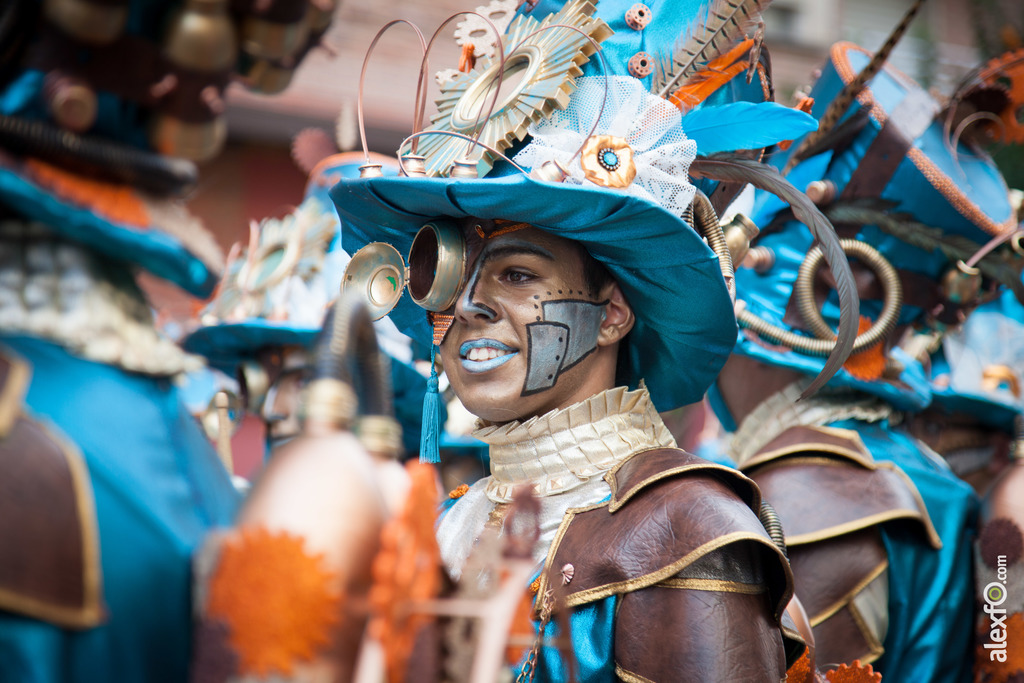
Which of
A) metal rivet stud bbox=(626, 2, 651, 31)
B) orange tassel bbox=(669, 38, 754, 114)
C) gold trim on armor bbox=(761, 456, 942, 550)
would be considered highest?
metal rivet stud bbox=(626, 2, 651, 31)

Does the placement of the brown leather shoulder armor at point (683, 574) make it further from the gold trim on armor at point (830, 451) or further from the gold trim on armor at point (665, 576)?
the gold trim on armor at point (830, 451)

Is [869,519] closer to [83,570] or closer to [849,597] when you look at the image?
[849,597]

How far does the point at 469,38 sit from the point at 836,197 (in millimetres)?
1521

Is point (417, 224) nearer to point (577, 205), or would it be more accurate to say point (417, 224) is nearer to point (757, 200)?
point (577, 205)

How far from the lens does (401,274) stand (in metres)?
2.19

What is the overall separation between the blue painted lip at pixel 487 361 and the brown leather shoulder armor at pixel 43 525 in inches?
52.6

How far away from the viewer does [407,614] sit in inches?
39.0

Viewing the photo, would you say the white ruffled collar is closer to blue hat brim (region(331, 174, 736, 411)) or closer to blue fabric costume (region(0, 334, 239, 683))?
blue hat brim (region(331, 174, 736, 411))

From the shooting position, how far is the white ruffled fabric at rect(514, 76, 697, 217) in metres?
2.20

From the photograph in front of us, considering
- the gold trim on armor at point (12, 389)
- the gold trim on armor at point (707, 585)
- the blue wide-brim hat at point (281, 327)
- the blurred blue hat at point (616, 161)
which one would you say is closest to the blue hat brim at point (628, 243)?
the blurred blue hat at point (616, 161)

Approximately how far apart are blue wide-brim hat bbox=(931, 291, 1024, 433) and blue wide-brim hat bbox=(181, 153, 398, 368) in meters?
2.52

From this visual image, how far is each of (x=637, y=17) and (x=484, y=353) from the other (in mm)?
885

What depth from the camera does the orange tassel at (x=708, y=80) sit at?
2.42 metres

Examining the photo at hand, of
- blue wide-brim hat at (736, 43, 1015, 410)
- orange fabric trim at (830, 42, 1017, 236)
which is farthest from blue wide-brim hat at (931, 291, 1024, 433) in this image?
orange fabric trim at (830, 42, 1017, 236)
